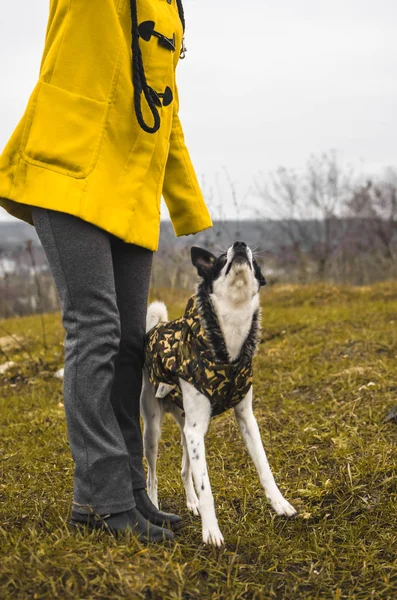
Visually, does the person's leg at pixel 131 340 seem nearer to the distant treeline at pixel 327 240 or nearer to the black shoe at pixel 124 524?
the black shoe at pixel 124 524

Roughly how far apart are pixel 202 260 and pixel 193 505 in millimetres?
1137

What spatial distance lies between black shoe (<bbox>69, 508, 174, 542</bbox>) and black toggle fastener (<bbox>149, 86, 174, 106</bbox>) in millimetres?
1528

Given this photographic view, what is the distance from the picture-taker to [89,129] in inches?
87.6

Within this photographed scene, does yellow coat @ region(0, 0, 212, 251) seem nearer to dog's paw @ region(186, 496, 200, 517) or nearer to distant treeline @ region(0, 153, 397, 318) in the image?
dog's paw @ region(186, 496, 200, 517)

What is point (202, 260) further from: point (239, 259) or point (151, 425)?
point (151, 425)

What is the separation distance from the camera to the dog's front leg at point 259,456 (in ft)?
8.33

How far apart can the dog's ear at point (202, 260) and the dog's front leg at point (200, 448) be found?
1.56 feet

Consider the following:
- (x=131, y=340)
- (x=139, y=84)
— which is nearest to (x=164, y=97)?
(x=139, y=84)

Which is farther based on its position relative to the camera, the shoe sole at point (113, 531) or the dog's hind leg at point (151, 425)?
the dog's hind leg at point (151, 425)

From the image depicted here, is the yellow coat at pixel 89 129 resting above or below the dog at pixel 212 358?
above

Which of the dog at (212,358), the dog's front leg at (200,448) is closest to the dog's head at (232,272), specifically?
the dog at (212,358)

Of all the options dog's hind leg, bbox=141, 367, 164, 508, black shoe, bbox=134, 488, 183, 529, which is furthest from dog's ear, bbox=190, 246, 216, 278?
black shoe, bbox=134, 488, 183, 529

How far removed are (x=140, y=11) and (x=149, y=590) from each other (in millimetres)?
1986

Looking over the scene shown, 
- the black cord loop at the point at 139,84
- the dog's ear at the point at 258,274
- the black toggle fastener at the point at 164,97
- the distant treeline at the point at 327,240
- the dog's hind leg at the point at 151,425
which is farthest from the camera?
the distant treeline at the point at 327,240
